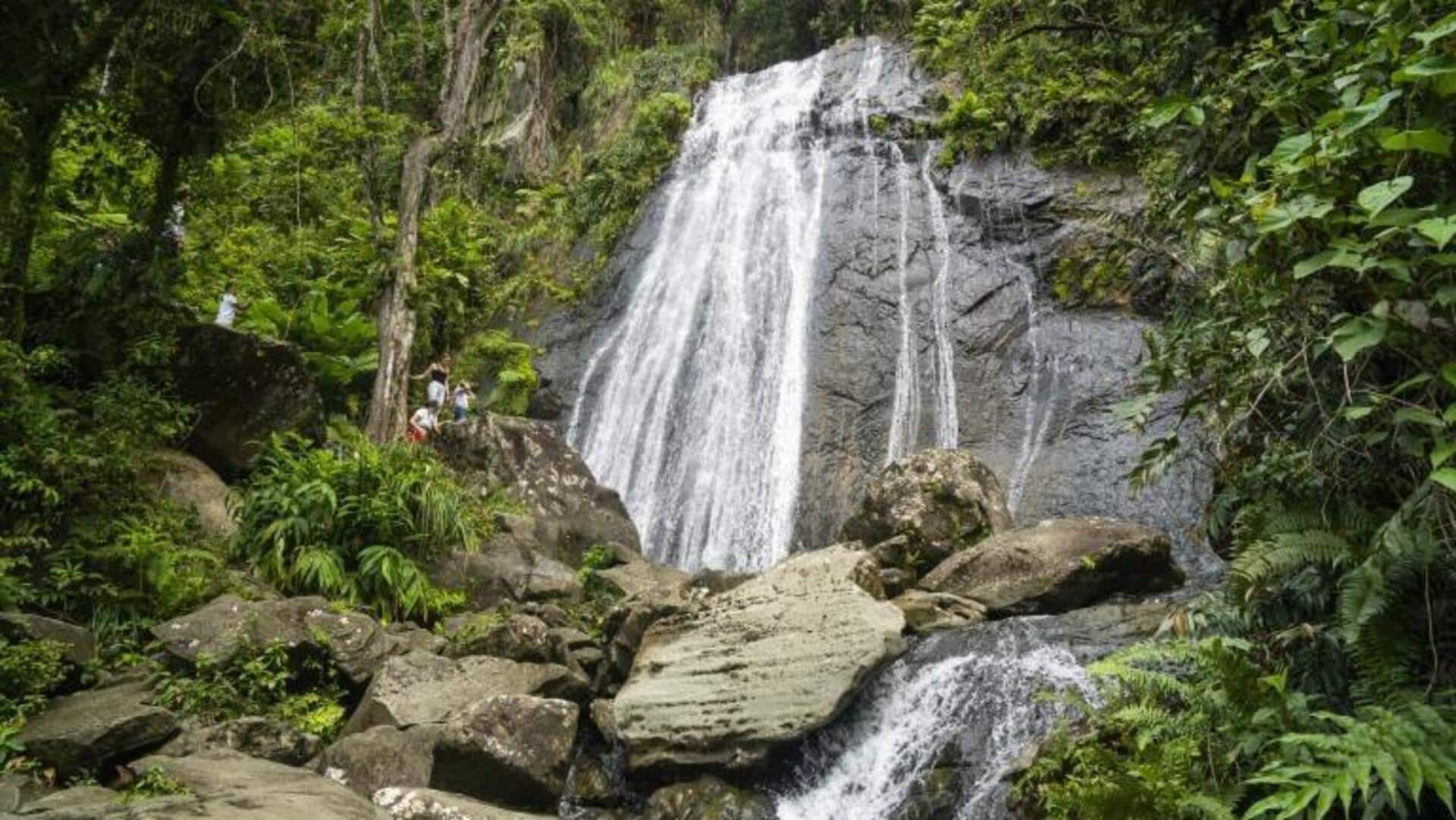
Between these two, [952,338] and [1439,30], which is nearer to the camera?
[1439,30]

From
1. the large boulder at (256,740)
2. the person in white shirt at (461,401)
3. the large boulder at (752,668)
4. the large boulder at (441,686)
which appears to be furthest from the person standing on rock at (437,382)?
the large boulder at (256,740)

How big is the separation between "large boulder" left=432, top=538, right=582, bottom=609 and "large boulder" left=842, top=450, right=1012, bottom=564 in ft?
9.24

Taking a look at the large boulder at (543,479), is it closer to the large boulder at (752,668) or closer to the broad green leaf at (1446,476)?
the large boulder at (752,668)

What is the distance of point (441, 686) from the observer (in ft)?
22.7

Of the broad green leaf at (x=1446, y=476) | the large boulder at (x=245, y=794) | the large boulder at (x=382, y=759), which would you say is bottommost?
the large boulder at (x=382, y=759)

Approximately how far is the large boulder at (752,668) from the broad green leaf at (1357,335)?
385 cm

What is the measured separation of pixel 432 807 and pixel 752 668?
6.99ft

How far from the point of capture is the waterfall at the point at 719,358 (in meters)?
12.4

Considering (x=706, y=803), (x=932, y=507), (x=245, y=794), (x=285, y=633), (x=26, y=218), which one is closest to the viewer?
(x=245, y=794)

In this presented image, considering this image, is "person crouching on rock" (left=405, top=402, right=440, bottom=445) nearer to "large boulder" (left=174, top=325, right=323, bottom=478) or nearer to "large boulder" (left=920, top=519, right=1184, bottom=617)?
"large boulder" (left=174, top=325, right=323, bottom=478)

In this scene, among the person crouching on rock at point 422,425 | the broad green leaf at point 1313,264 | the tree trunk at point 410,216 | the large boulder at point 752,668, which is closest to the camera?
the broad green leaf at point 1313,264

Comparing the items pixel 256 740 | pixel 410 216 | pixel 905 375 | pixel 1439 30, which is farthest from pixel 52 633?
pixel 905 375

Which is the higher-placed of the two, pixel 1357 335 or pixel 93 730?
pixel 1357 335

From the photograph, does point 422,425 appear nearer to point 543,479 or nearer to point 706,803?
point 543,479
